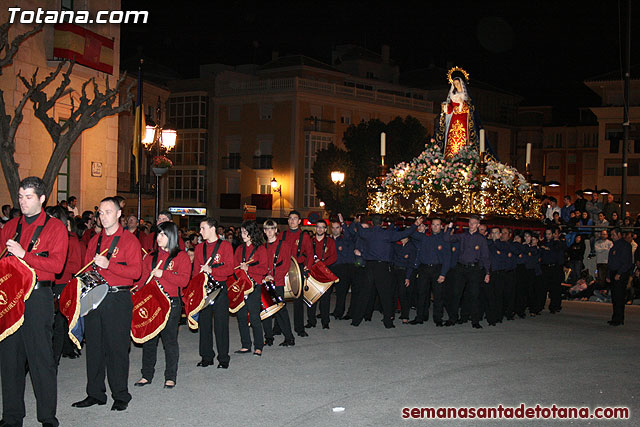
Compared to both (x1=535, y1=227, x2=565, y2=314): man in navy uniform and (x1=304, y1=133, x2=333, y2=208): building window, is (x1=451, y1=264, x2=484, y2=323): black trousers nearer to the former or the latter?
(x1=535, y1=227, x2=565, y2=314): man in navy uniform

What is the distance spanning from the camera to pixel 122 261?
7.00 m

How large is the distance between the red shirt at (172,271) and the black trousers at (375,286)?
573cm

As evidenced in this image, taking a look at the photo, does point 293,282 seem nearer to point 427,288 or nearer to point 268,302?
point 268,302

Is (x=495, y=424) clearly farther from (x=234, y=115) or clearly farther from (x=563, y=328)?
(x=234, y=115)

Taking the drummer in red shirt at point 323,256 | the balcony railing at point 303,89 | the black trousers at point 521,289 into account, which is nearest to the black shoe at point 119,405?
the drummer in red shirt at point 323,256

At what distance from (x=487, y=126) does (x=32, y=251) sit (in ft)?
202

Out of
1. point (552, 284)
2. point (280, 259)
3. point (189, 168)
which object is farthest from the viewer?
point (189, 168)

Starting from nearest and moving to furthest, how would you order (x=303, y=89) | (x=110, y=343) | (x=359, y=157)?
(x=110, y=343), (x=359, y=157), (x=303, y=89)

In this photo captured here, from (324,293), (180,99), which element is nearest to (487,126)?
(180,99)

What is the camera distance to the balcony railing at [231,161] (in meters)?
51.6

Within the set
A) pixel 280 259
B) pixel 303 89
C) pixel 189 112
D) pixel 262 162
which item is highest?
pixel 303 89

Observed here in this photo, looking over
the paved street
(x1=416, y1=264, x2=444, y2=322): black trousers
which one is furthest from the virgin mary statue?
the paved street

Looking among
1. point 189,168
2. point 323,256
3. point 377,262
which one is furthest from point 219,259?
point 189,168

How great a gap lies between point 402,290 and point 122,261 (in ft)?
26.0
